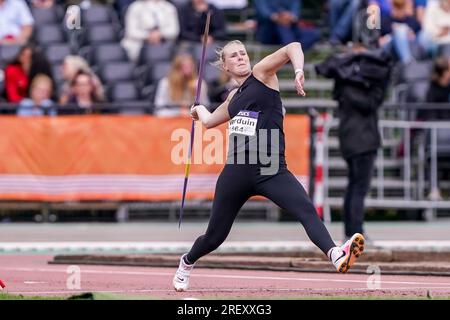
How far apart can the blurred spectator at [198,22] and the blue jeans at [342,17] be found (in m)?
1.83

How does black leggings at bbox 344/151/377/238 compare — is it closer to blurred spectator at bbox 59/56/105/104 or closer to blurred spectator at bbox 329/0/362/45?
blurred spectator at bbox 59/56/105/104

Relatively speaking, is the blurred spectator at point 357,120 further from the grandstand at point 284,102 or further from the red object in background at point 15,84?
the red object in background at point 15,84

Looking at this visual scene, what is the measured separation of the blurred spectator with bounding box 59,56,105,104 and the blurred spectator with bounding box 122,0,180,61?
5.47ft

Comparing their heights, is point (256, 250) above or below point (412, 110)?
below

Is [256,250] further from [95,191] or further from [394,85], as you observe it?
[394,85]

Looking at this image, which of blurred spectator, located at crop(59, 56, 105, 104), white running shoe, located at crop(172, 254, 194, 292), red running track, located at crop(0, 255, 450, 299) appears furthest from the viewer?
blurred spectator, located at crop(59, 56, 105, 104)

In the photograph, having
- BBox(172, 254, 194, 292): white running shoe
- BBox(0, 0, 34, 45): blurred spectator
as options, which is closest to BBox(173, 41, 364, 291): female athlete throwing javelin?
BBox(172, 254, 194, 292): white running shoe

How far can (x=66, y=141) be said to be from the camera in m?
22.7

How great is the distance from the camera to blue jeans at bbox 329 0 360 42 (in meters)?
24.9

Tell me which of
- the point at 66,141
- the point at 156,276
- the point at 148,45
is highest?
the point at 148,45
